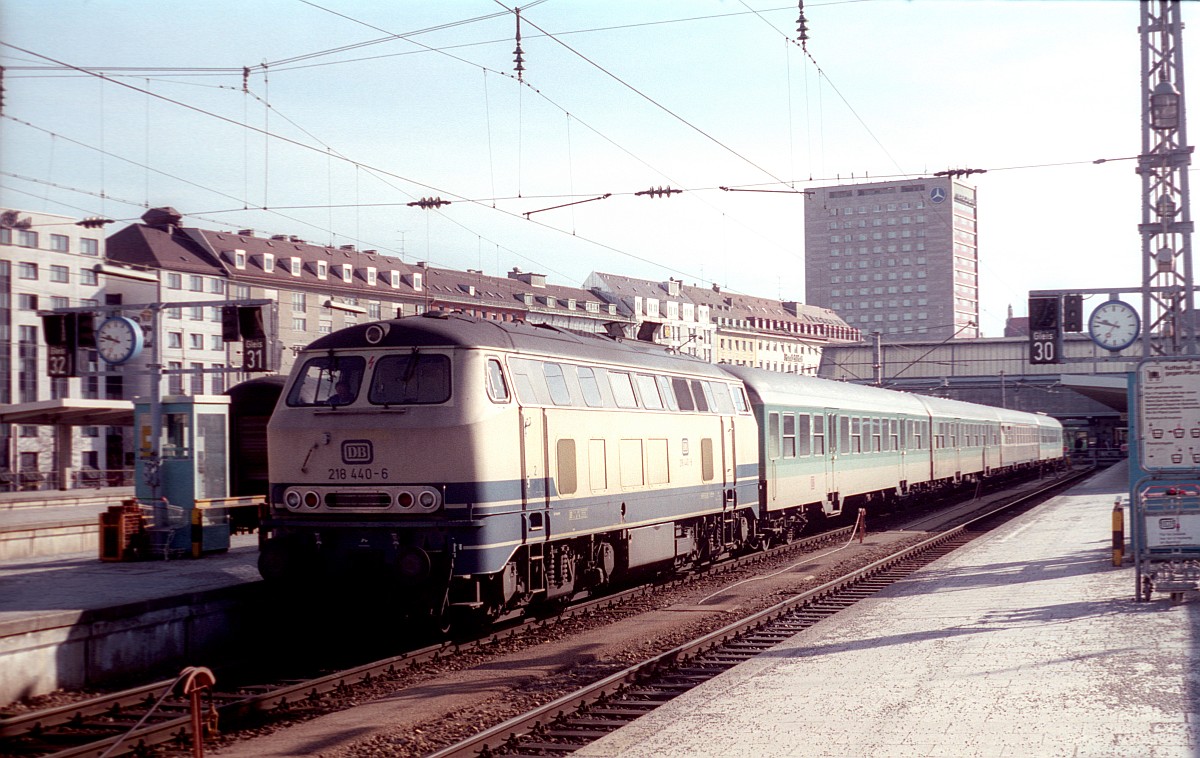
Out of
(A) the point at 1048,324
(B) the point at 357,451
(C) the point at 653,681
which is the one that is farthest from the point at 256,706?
(A) the point at 1048,324

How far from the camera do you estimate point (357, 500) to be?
1395 cm

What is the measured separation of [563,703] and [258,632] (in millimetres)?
5983

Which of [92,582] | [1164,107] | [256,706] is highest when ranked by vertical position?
[1164,107]

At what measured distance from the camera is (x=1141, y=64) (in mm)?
20547

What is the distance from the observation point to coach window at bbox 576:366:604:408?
16406 millimetres

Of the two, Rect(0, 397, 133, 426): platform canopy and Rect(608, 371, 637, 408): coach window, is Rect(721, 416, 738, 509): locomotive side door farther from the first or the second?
Rect(0, 397, 133, 426): platform canopy

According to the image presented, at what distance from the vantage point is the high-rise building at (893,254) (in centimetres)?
17925

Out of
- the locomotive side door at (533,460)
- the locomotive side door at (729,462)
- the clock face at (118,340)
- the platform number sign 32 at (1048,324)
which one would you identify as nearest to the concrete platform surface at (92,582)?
the clock face at (118,340)

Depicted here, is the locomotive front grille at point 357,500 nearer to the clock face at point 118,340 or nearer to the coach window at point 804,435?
the clock face at point 118,340

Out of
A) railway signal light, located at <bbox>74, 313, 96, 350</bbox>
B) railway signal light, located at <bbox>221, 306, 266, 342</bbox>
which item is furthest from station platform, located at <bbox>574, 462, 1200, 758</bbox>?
railway signal light, located at <bbox>74, 313, 96, 350</bbox>

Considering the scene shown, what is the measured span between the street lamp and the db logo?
14.5m

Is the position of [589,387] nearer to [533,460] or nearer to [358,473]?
[533,460]

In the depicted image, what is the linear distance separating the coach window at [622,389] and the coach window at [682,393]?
1.91m

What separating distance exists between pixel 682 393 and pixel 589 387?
371cm
